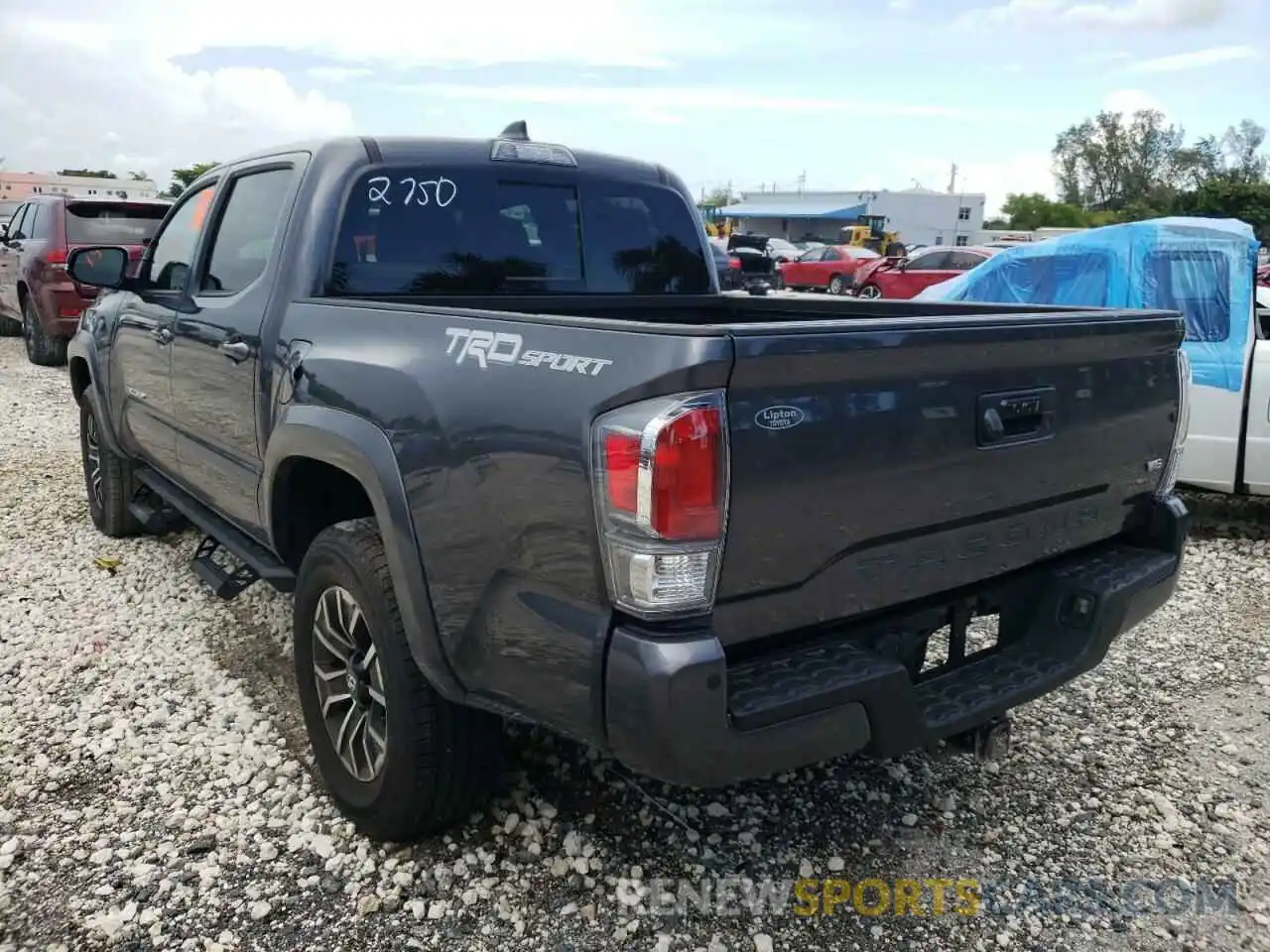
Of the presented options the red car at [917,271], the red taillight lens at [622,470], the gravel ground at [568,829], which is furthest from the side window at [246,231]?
the red car at [917,271]

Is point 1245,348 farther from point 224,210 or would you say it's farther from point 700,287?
point 224,210

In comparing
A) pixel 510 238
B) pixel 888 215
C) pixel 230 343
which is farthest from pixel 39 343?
pixel 888 215

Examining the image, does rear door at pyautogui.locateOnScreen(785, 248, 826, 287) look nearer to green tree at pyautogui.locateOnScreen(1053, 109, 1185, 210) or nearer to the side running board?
the side running board

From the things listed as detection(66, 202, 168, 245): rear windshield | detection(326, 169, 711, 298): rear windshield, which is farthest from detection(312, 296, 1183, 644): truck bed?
detection(66, 202, 168, 245): rear windshield

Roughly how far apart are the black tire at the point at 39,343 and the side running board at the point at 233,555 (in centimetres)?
832

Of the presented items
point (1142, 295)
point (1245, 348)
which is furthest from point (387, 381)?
point (1142, 295)

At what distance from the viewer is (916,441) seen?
2.36 m

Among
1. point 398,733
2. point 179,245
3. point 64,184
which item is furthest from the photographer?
point 64,184

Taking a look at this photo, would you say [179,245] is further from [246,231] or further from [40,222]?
[40,222]

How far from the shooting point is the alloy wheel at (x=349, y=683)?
2.89 meters

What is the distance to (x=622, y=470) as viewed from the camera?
203 cm

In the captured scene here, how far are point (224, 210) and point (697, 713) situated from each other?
10.1 ft

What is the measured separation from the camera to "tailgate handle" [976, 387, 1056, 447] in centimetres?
249

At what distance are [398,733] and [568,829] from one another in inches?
25.2
